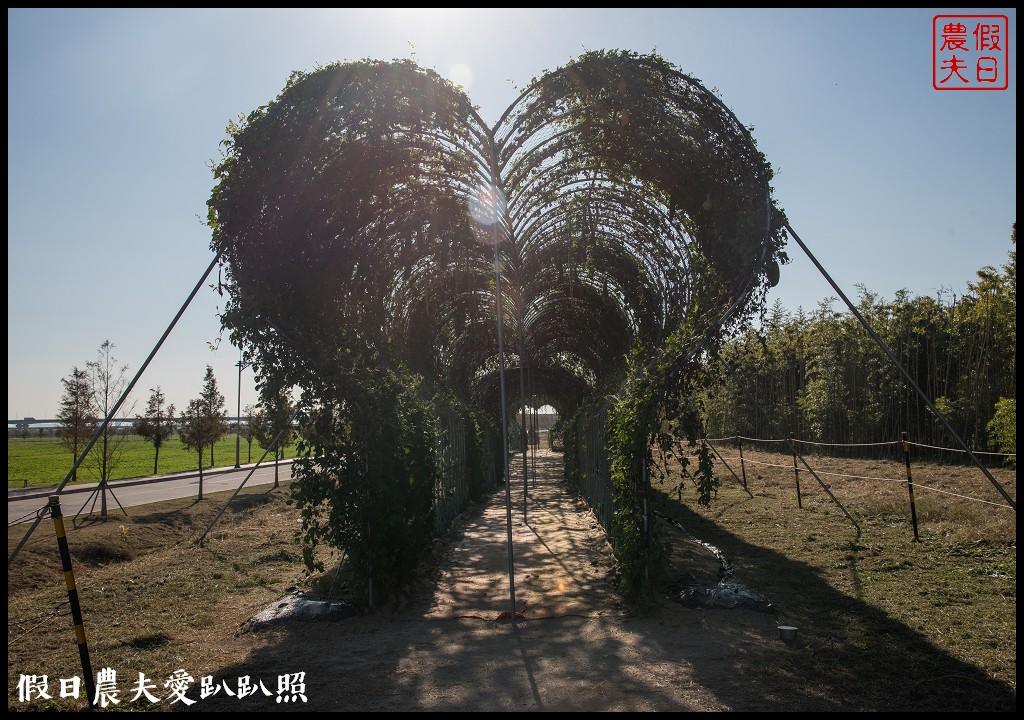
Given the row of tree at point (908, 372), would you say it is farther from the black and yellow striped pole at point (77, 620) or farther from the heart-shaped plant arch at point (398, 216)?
the black and yellow striped pole at point (77, 620)

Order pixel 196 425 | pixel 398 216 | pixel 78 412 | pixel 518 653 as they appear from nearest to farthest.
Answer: pixel 518 653 → pixel 398 216 → pixel 78 412 → pixel 196 425

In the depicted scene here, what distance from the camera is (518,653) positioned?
4930 mm

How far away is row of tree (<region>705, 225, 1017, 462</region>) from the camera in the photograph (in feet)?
46.6

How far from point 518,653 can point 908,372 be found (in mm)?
14037

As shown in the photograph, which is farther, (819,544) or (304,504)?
(819,544)

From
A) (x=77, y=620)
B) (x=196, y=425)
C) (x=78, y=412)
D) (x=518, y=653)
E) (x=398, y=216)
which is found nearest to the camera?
(x=77, y=620)

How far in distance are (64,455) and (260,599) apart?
4373 cm

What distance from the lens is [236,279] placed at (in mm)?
6293

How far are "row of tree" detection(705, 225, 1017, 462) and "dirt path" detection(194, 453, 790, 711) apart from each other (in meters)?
5.60

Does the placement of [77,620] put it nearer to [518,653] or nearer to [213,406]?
[518,653]

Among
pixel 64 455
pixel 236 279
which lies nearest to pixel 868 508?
pixel 236 279

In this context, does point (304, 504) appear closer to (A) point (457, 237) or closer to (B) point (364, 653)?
(B) point (364, 653)

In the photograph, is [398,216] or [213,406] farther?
[213,406]

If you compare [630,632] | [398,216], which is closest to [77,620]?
[630,632]
